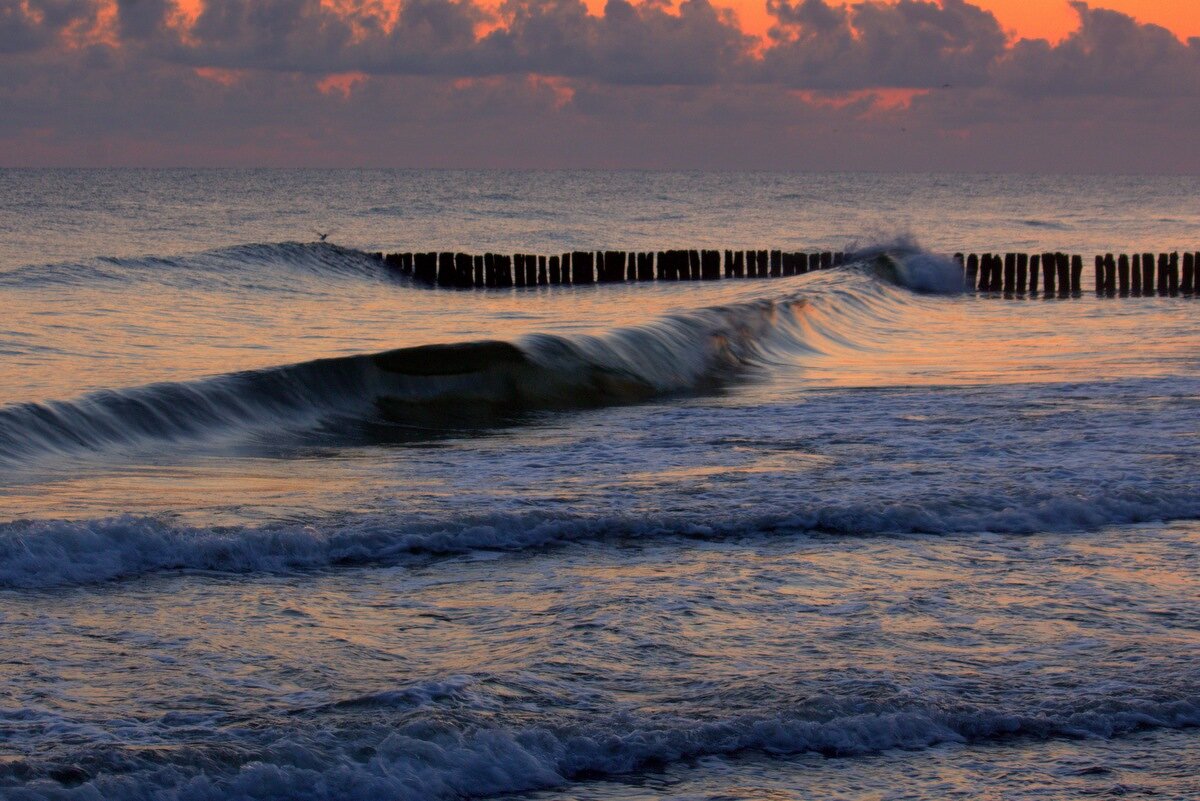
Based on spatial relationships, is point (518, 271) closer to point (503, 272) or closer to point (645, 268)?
point (503, 272)

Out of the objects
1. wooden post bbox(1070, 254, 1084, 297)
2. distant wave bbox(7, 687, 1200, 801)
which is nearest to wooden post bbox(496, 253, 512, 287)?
wooden post bbox(1070, 254, 1084, 297)

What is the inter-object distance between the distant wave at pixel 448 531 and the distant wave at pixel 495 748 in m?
1.97

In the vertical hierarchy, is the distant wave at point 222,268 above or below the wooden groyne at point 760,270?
above

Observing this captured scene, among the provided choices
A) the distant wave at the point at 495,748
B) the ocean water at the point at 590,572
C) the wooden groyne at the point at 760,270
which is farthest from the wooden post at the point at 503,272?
the distant wave at the point at 495,748

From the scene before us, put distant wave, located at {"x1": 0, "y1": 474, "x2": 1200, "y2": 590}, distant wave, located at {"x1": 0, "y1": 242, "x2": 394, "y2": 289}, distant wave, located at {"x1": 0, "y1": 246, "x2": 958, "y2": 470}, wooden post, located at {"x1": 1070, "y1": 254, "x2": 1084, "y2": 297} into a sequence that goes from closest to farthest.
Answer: distant wave, located at {"x1": 0, "y1": 474, "x2": 1200, "y2": 590}, distant wave, located at {"x1": 0, "y1": 246, "x2": 958, "y2": 470}, distant wave, located at {"x1": 0, "y1": 242, "x2": 394, "y2": 289}, wooden post, located at {"x1": 1070, "y1": 254, "x2": 1084, "y2": 297}

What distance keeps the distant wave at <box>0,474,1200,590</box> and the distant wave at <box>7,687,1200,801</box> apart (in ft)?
6.46

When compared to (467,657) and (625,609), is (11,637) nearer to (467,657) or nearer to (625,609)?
(467,657)

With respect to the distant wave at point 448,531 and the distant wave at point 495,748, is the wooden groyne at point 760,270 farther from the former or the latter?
the distant wave at point 495,748

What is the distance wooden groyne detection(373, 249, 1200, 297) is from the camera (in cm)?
2592

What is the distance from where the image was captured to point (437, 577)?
19.3 ft

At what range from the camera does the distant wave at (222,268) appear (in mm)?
22891

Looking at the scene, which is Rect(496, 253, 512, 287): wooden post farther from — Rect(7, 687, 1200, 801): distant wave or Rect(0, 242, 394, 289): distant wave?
Rect(7, 687, 1200, 801): distant wave

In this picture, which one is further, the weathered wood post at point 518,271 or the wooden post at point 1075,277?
the weathered wood post at point 518,271

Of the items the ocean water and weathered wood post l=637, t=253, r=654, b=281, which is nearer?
the ocean water
